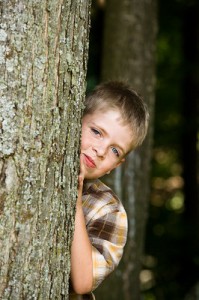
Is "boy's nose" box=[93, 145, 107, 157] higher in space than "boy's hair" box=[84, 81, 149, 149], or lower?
lower

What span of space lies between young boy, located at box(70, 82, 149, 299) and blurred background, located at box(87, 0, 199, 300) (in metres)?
7.14

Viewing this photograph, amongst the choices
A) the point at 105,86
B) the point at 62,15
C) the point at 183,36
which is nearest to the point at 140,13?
the point at 105,86

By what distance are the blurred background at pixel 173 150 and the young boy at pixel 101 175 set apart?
714 centimetres

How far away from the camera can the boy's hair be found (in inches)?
110

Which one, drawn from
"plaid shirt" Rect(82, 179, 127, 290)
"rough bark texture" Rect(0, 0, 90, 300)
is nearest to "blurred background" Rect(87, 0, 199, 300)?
"plaid shirt" Rect(82, 179, 127, 290)

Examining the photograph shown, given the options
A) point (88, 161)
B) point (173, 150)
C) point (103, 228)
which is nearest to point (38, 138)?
point (88, 161)

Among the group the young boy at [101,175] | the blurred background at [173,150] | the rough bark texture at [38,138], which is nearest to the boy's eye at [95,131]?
the young boy at [101,175]

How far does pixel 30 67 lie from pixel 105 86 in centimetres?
91

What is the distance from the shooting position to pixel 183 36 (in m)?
13.2

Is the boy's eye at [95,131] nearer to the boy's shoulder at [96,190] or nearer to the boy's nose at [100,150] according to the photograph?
the boy's nose at [100,150]

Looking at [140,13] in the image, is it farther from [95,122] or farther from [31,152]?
[31,152]

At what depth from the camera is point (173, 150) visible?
46.0 feet

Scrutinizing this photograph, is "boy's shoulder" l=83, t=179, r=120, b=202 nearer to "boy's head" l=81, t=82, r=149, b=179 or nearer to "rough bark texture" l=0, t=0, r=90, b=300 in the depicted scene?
"boy's head" l=81, t=82, r=149, b=179

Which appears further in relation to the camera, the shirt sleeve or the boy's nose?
the boy's nose
